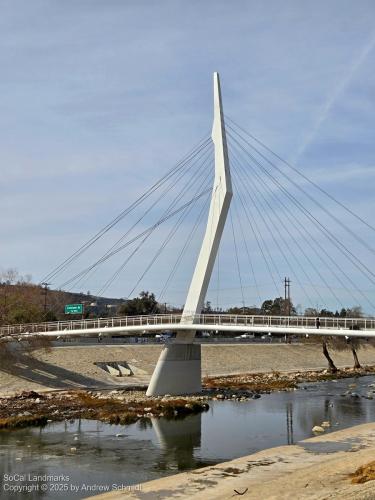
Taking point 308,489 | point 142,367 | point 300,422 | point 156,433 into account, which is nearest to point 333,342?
point 142,367

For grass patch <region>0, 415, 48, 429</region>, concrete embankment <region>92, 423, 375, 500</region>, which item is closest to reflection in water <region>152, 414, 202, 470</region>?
concrete embankment <region>92, 423, 375, 500</region>

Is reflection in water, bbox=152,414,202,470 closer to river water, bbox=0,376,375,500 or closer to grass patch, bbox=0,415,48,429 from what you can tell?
river water, bbox=0,376,375,500

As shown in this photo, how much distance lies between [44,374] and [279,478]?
30.9 m

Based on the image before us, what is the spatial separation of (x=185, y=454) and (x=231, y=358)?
39.8 m

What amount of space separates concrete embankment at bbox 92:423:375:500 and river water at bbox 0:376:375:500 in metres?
1.34

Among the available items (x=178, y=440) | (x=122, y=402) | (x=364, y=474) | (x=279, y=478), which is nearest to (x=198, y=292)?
(x=122, y=402)

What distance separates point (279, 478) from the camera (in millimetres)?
18750

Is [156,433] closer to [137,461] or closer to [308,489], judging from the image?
[137,461]

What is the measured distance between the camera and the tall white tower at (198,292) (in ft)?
128

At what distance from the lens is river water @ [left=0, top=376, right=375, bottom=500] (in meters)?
20.1

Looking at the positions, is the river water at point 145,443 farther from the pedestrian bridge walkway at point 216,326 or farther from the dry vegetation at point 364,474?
the dry vegetation at point 364,474

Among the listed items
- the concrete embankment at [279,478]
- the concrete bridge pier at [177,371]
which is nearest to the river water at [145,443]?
the concrete embankment at [279,478]

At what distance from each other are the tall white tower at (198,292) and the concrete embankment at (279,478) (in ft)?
52.8

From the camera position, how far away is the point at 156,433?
28766 mm
